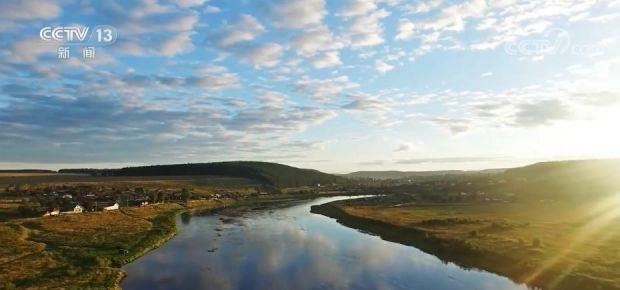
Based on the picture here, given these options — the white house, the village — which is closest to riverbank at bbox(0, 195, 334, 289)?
the village

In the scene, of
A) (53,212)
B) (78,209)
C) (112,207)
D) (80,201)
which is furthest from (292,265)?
(80,201)

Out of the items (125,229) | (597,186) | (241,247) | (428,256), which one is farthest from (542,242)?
(597,186)

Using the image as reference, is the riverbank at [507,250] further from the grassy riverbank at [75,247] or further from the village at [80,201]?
the village at [80,201]

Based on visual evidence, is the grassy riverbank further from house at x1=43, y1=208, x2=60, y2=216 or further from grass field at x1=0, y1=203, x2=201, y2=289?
house at x1=43, y1=208, x2=60, y2=216

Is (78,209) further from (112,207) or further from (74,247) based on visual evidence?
(74,247)

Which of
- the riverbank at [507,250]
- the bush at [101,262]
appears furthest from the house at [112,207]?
the bush at [101,262]
